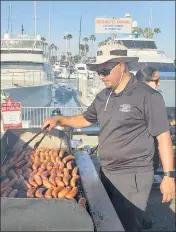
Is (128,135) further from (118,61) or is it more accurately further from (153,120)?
(118,61)

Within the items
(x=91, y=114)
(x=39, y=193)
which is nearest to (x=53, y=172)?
(x=39, y=193)

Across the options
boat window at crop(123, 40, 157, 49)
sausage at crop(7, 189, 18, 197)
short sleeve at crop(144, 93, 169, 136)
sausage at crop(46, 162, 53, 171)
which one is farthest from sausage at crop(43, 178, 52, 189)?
boat window at crop(123, 40, 157, 49)

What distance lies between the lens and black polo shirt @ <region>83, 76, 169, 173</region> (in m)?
3.03

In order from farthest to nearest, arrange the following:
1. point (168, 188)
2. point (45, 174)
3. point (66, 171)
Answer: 1. point (66, 171)
2. point (45, 174)
3. point (168, 188)

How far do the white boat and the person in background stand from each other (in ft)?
54.9

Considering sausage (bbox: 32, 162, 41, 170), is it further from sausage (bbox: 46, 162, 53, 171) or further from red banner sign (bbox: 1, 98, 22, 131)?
red banner sign (bbox: 1, 98, 22, 131)

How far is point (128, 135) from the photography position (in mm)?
3191

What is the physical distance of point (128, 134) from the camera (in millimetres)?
3191

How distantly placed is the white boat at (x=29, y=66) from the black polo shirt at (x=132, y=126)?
1677cm

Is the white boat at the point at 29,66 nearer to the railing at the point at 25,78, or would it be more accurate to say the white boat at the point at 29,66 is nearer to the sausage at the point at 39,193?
the railing at the point at 25,78

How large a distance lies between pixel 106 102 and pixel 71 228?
1946mm

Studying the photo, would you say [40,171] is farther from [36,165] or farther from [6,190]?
[6,190]

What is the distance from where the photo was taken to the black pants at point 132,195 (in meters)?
3.22

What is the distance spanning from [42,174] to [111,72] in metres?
1.40
